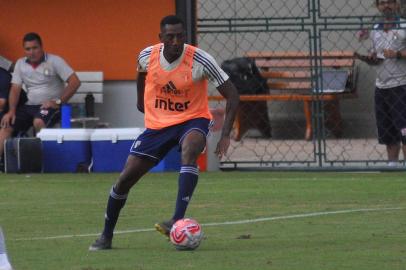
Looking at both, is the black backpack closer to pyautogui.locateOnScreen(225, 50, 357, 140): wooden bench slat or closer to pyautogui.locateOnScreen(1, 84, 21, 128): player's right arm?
pyautogui.locateOnScreen(225, 50, 357, 140): wooden bench slat

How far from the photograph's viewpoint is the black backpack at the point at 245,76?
65.9ft

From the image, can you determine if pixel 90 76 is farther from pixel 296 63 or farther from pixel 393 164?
pixel 296 63

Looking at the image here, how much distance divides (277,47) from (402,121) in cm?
517

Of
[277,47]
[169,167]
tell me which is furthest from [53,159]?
[277,47]

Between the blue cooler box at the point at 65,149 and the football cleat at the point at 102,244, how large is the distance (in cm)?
704

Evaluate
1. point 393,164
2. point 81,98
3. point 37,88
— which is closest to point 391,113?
point 393,164

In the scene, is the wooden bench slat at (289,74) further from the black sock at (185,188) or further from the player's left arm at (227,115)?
the black sock at (185,188)

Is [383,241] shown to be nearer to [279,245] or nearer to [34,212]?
[279,245]

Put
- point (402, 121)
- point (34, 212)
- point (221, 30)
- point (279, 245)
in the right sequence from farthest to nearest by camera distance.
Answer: point (221, 30) < point (402, 121) < point (34, 212) < point (279, 245)

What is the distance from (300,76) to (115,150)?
5.24 meters

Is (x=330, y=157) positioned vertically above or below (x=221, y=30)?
below

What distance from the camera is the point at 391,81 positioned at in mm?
16750

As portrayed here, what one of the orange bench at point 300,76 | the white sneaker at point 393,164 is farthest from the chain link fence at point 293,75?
the white sneaker at point 393,164

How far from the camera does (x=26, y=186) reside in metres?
15.2
